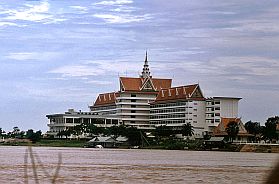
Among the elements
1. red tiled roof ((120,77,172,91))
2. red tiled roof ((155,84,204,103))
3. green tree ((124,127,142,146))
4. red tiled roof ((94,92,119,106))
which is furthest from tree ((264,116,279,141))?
red tiled roof ((94,92,119,106))

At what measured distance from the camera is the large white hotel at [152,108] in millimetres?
108875

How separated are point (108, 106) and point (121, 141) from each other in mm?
28909

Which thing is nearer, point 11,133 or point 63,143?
point 63,143

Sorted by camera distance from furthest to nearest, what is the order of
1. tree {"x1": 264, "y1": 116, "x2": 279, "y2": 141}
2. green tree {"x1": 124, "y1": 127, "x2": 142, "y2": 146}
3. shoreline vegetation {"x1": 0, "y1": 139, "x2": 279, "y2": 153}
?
1. green tree {"x1": 124, "y1": 127, "x2": 142, "y2": 146}
2. tree {"x1": 264, "y1": 116, "x2": 279, "y2": 141}
3. shoreline vegetation {"x1": 0, "y1": 139, "x2": 279, "y2": 153}

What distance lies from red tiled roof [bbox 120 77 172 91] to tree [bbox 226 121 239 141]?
30.2 meters

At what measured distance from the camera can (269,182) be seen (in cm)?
147

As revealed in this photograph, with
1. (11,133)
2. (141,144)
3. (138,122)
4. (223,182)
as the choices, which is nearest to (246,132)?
(141,144)

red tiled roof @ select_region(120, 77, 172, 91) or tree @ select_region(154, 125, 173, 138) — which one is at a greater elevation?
red tiled roof @ select_region(120, 77, 172, 91)

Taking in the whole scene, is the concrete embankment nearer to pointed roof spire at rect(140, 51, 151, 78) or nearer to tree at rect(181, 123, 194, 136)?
tree at rect(181, 123, 194, 136)

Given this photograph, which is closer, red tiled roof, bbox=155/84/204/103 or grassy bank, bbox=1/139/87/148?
grassy bank, bbox=1/139/87/148

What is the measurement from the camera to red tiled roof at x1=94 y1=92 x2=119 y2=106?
12685 cm

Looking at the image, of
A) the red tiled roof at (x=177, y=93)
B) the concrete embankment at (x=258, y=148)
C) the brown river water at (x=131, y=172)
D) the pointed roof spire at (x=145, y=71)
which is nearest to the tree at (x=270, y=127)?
the concrete embankment at (x=258, y=148)

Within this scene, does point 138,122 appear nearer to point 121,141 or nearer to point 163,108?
point 163,108

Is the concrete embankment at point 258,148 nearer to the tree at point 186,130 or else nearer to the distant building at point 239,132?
the distant building at point 239,132
